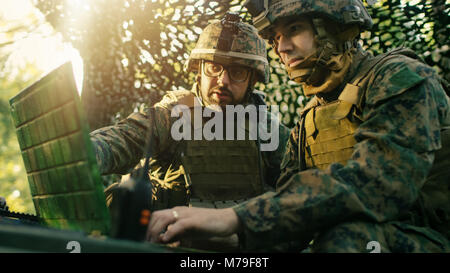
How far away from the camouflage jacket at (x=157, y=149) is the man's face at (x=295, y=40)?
4.00ft

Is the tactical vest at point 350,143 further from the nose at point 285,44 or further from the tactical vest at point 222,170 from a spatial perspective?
the tactical vest at point 222,170

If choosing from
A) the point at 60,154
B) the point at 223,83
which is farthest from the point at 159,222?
the point at 223,83

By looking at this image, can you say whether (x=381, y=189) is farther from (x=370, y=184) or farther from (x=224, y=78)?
(x=224, y=78)

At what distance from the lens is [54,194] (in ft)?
5.40

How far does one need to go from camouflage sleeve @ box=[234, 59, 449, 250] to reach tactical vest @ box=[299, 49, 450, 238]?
13.1 inches

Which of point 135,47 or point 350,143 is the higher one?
point 135,47

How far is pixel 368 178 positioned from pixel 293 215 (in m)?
0.34

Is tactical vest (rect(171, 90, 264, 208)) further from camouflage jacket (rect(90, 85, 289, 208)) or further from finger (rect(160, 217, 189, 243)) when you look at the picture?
finger (rect(160, 217, 189, 243))

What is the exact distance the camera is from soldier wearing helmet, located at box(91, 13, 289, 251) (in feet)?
10.7

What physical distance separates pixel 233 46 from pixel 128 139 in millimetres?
1173

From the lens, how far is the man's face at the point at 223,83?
3.37m

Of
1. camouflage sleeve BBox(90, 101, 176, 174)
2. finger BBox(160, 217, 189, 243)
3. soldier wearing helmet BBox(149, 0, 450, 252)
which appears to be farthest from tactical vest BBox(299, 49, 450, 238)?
camouflage sleeve BBox(90, 101, 176, 174)

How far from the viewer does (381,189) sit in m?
1.59

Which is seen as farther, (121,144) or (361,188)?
(121,144)
